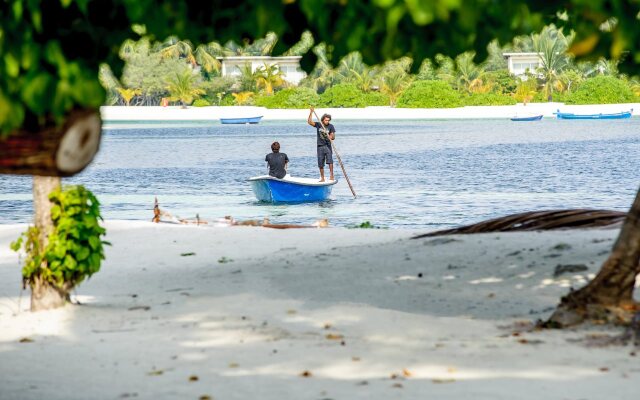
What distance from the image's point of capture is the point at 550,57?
10806cm

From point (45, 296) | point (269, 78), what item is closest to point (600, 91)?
point (269, 78)

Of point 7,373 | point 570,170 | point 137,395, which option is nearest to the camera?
point 137,395

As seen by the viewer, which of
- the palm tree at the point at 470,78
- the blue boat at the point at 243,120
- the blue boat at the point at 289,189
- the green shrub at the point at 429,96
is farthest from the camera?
the green shrub at the point at 429,96

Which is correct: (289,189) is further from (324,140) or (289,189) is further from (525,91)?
(525,91)

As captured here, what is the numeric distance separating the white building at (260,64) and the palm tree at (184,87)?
17.4ft

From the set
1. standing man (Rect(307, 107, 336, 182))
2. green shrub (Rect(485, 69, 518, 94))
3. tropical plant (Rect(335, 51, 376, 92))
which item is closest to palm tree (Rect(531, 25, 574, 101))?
green shrub (Rect(485, 69, 518, 94))

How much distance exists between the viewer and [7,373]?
8.59 metres

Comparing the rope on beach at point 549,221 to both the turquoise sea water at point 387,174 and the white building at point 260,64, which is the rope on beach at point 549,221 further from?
the white building at point 260,64

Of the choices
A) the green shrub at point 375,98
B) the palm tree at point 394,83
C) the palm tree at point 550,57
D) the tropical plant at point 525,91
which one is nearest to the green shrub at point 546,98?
the palm tree at point 550,57

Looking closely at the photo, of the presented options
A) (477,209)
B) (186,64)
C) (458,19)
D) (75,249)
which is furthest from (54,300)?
(186,64)

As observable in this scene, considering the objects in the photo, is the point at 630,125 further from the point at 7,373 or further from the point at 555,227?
the point at 7,373

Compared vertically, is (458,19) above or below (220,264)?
above

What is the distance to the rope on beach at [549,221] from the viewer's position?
46.5 ft

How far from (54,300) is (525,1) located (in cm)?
715
